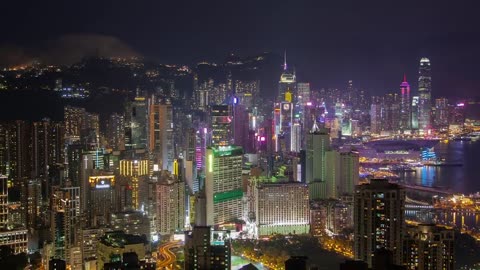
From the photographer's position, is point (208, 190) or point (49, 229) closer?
point (49, 229)

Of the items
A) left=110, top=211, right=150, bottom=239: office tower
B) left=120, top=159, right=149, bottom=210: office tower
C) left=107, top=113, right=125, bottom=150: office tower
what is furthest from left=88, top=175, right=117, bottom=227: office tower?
left=107, top=113, right=125, bottom=150: office tower

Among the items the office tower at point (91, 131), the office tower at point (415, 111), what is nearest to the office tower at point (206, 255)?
the office tower at point (91, 131)

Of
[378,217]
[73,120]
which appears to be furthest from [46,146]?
[378,217]

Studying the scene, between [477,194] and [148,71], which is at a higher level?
[148,71]

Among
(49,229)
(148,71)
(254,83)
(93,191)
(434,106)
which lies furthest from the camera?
(434,106)

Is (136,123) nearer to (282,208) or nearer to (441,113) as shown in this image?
(282,208)

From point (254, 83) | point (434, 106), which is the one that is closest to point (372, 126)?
point (434, 106)

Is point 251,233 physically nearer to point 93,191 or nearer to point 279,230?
point 279,230

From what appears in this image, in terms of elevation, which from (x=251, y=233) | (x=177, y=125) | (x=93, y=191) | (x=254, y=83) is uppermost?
(x=254, y=83)
